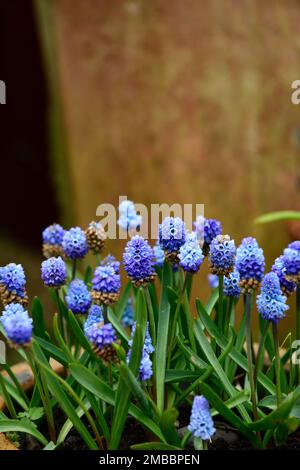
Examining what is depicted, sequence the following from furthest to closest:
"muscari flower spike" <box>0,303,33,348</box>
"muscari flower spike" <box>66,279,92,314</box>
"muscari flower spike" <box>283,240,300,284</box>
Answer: "muscari flower spike" <box>66,279,92,314</box> < "muscari flower spike" <box>283,240,300,284</box> < "muscari flower spike" <box>0,303,33,348</box>

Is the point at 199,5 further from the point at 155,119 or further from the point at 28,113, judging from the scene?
the point at 28,113

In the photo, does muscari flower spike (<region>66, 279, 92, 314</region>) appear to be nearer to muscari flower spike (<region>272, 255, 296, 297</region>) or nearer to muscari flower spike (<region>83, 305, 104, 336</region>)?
muscari flower spike (<region>83, 305, 104, 336</region>)

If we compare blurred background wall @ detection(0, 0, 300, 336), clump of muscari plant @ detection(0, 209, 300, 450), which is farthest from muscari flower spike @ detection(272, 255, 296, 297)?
blurred background wall @ detection(0, 0, 300, 336)

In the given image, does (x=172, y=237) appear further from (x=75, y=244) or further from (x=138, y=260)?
(x=75, y=244)

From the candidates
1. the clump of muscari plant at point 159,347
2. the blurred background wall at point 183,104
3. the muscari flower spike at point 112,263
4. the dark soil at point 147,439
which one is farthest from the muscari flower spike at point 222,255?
the blurred background wall at point 183,104

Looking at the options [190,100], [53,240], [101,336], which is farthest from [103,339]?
[190,100]

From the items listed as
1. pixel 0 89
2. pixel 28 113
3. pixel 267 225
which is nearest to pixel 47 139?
pixel 28 113
